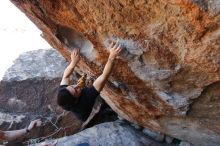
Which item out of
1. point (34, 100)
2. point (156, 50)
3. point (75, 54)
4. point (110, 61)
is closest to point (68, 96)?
point (75, 54)

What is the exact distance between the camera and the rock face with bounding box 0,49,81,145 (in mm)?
6094

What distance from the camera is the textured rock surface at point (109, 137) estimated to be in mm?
5008

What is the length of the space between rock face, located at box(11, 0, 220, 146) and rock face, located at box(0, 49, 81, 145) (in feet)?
5.40

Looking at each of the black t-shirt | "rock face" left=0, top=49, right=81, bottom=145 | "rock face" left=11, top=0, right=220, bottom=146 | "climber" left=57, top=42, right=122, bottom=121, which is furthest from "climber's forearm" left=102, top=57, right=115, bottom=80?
"rock face" left=0, top=49, right=81, bottom=145

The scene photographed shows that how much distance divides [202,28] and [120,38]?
0.87 metres

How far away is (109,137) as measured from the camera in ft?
16.9

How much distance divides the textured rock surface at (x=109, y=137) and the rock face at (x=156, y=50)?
1.64 feet

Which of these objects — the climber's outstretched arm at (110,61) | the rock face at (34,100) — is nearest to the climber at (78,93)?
the climber's outstretched arm at (110,61)

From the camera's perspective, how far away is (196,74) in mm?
3283

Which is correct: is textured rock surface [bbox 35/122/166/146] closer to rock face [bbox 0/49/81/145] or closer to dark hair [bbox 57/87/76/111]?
rock face [bbox 0/49/81/145]

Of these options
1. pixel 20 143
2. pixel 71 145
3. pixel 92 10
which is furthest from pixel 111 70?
pixel 20 143

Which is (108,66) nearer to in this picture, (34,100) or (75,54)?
(75,54)

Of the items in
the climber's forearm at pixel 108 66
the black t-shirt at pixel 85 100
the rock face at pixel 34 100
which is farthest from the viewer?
the rock face at pixel 34 100

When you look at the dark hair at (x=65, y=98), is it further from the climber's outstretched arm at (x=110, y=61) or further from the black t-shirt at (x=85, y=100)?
the climber's outstretched arm at (x=110, y=61)
